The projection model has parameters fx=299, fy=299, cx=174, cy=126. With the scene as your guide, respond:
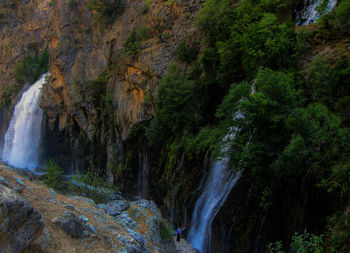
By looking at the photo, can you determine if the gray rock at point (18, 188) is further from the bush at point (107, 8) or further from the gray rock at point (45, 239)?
the bush at point (107, 8)

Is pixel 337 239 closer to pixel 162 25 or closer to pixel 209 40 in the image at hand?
pixel 209 40

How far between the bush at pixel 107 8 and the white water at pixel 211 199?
52.9 feet

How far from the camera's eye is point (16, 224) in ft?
18.4

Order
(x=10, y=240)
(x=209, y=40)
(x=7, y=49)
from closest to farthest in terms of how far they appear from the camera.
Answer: (x=10, y=240) → (x=209, y=40) → (x=7, y=49)

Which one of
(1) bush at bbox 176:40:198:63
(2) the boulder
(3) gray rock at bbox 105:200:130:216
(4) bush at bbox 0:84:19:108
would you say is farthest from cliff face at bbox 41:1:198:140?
(2) the boulder

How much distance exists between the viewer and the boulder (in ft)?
17.6

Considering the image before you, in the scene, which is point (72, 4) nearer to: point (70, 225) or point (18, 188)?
point (18, 188)

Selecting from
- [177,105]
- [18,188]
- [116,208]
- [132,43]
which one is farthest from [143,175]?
[18,188]

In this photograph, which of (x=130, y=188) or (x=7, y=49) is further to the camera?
(x=7, y=49)

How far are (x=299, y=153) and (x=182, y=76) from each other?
8311 millimetres

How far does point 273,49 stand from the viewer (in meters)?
11.2

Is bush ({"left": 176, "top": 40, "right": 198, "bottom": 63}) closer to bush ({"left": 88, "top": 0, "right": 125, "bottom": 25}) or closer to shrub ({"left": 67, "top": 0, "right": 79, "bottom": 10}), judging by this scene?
bush ({"left": 88, "top": 0, "right": 125, "bottom": 25})

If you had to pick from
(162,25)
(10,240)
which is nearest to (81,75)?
(162,25)

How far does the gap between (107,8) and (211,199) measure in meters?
18.1
